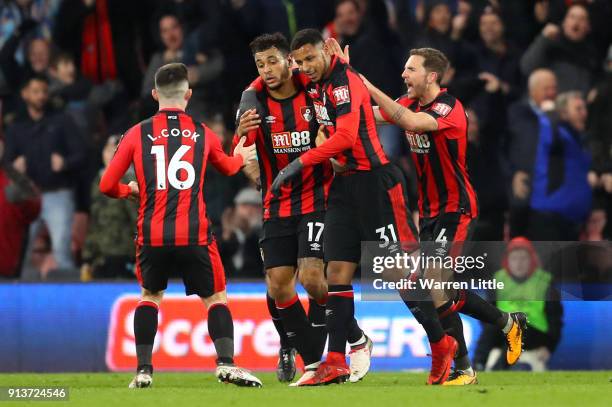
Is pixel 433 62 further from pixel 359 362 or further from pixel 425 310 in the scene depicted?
pixel 359 362

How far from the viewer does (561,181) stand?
583 inches

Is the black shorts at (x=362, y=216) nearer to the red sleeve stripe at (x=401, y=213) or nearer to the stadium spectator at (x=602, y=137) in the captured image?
the red sleeve stripe at (x=401, y=213)

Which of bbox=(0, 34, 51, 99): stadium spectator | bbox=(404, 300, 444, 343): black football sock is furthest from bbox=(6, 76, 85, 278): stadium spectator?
bbox=(404, 300, 444, 343): black football sock

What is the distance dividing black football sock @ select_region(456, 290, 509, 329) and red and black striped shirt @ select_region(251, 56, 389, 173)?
1.23 m

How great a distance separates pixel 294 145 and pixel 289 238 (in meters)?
0.68

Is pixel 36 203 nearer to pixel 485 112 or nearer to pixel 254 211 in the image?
pixel 254 211

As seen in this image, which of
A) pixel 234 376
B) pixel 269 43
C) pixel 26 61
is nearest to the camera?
pixel 234 376

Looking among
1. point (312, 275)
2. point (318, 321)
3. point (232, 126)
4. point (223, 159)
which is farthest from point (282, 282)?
point (232, 126)

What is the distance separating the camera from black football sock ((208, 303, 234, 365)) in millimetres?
9930

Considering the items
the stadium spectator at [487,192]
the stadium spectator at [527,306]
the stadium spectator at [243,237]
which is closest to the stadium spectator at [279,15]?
the stadium spectator at [243,237]

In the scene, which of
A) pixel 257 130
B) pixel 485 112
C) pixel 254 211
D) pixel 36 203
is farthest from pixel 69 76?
pixel 257 130

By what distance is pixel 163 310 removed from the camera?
13852 mm

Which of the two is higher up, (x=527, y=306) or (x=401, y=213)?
(x=401, y=213)

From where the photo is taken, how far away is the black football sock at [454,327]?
10.5 metres
